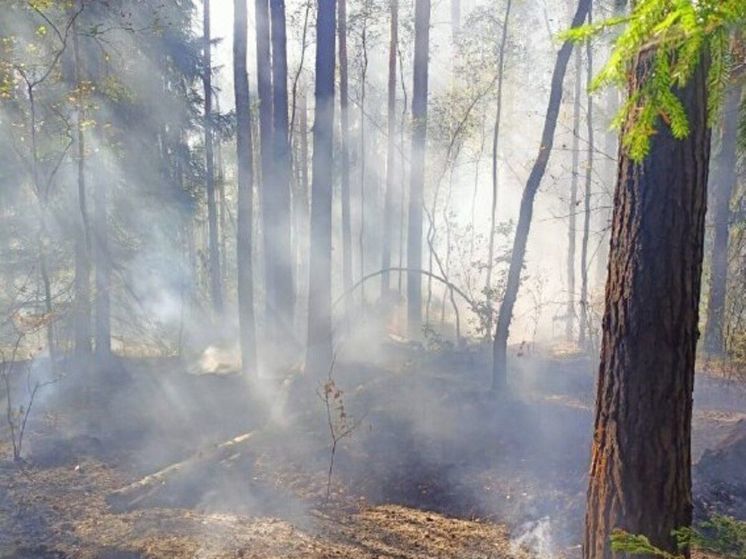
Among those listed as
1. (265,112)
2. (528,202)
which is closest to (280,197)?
(265,112)

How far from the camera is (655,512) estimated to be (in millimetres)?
3107

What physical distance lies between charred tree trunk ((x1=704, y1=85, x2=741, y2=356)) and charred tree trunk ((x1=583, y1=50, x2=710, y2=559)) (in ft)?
39.6

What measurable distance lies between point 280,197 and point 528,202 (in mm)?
6386

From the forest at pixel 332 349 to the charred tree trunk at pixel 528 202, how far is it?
0.16 ft

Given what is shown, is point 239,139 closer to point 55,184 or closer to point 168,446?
point 55,184

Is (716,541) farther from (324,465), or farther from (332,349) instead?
(332,349)

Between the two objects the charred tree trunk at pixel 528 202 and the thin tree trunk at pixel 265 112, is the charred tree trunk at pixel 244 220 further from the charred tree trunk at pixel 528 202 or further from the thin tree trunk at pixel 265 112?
the charred tree trunk at pixel 528 202

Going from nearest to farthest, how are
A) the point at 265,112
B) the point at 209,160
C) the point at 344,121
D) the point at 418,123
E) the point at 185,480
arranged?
the point at 185,480 → the point at 265,112 → the point at 418,123 → the point at 209,160 → the point at 344,121

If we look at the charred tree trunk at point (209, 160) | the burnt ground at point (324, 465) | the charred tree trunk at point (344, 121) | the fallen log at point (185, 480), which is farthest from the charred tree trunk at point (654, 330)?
the charred tree trunk at point (209, 160)

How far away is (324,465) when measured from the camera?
8.51m

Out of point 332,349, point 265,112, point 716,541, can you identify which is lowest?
point 332,349

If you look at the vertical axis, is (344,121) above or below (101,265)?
above

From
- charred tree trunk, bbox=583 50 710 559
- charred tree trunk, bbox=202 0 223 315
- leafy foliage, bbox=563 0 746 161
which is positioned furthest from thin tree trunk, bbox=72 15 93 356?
leafy foliage, bbox=563 0 746 161

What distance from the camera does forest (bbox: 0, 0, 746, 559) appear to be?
3.04m
